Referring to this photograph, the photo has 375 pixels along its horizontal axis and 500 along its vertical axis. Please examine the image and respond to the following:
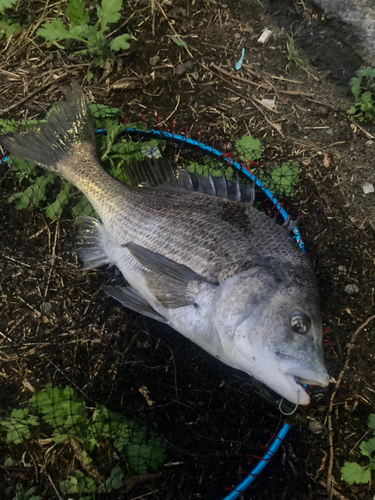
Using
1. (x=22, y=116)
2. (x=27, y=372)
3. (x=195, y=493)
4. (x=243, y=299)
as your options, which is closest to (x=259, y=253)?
(x=243, y=299)

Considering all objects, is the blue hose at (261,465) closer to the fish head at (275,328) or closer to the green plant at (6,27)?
the fish head at (275,328)

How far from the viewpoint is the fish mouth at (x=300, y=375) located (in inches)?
68.9

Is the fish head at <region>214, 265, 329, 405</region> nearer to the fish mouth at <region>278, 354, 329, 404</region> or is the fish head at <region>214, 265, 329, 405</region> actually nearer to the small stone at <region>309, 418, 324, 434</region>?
the fish mouth at <region>278, 354, 329, 404</region>

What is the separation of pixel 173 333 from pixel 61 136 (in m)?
2.10

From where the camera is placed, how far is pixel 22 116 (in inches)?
146

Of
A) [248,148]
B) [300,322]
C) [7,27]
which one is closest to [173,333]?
[300,322]

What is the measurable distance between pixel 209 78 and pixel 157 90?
2.05ft

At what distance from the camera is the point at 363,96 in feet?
11.5

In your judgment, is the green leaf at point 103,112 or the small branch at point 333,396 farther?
the green leaf at point 103,112

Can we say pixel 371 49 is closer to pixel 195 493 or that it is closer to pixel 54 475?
pixel 195 493

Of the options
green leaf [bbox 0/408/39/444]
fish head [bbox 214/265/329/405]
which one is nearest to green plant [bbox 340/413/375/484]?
fish head [bbox 214/265/329/405]

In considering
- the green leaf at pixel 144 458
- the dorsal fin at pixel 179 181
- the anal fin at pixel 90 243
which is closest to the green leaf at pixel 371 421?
the green leaf at pixel 144 458

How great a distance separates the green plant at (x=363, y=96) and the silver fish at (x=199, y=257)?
6.05 feet

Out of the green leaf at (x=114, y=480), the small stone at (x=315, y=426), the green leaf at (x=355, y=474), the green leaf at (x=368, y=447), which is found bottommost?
the green leaf at (x=355, y=474)
